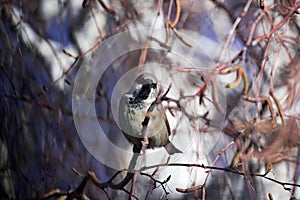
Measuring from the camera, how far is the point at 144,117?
1.79 feet

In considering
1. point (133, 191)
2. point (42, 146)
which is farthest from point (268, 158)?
point (42, 146)

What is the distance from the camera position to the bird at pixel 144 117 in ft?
1.77

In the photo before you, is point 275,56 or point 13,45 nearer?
point 275,56

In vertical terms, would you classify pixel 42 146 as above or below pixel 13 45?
below

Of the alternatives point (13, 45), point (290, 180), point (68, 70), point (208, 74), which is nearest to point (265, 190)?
point (290, 180)

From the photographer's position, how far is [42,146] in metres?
0.65

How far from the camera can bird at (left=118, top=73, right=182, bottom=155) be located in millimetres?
541

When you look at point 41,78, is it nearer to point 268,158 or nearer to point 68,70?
point 68,70

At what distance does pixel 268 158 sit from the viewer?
538 millimetres

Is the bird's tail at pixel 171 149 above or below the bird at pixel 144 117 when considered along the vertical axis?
below

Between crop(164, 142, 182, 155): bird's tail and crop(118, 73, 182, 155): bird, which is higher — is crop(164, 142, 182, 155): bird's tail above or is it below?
below

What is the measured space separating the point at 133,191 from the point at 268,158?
0.47 feet

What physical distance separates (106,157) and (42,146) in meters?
0.11

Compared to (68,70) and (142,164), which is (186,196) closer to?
(142,164)
